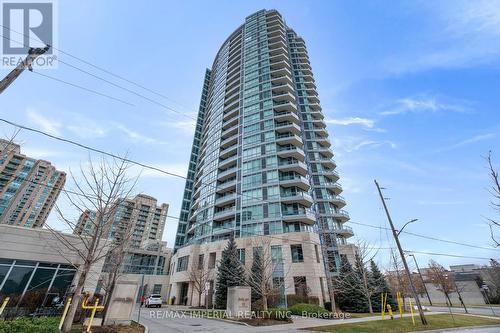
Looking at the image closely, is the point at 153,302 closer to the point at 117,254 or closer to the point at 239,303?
the point at 117,254

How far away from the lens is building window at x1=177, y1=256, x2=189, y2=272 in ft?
138

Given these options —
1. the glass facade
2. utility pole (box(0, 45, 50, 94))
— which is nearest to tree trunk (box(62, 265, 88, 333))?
the glass facade

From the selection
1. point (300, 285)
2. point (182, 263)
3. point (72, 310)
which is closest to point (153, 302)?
point (182, 263)

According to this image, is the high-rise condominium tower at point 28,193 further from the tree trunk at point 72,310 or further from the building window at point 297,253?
the tree trunk at point 72,310

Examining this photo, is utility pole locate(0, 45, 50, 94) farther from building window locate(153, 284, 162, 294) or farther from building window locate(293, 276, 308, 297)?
building window locate(153, 284, 162, 294)

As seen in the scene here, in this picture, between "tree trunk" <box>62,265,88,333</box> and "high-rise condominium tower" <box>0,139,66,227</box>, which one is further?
"high-rise condominium tower" <box>0,139,66,227</box>

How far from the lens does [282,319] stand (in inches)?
680

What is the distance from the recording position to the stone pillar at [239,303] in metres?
17.4

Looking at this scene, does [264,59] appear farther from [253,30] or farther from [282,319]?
[282,319]

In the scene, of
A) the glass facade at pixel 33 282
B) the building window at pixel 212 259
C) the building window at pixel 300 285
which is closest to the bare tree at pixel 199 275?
the building window at pixel 212 259

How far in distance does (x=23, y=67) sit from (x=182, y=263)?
1700 inches

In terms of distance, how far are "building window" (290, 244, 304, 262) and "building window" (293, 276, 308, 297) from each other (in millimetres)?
2326

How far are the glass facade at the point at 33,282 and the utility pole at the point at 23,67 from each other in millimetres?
13308

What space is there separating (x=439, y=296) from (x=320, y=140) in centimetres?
4979
